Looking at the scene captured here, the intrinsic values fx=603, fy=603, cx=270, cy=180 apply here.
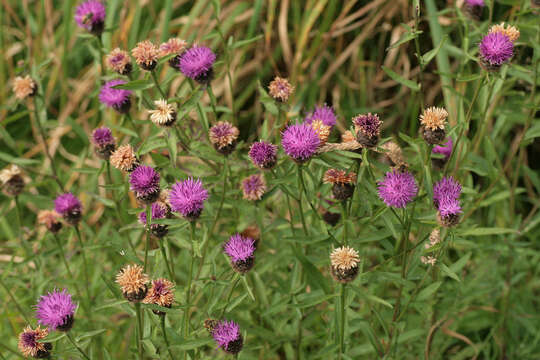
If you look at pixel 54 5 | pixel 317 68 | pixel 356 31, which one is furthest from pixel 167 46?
pixel 54 5

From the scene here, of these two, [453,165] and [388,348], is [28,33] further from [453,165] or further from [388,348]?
[388,348]

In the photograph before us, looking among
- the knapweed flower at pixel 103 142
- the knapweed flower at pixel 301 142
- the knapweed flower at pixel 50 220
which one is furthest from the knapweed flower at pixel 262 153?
the knapweed flower at pixel 50 220

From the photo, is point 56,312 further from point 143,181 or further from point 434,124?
point 434,124

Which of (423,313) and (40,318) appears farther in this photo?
(423,313)

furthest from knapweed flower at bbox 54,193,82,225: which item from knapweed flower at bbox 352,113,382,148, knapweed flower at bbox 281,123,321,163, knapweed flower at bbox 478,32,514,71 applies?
knapweed flower at bbox 478,32,514,71

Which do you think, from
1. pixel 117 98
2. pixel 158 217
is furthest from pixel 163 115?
pixel 117 98

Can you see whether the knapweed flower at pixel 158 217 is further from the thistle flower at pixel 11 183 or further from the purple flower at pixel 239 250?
the thistle flower at pixel 11 183

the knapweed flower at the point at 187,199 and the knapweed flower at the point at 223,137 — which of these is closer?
the knapweed flower at the point at 187,199
